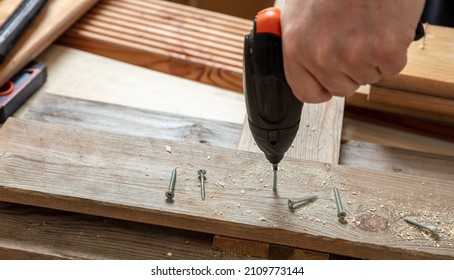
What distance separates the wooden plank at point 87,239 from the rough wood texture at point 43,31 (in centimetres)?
53

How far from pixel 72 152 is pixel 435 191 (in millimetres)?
916

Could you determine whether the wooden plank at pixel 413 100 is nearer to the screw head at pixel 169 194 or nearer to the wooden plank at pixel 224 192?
the wooden plank at pixel 224 192

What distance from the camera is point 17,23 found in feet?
7.06

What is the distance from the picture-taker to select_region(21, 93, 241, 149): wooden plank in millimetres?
1913

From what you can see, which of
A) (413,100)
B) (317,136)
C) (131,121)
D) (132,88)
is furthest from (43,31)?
(413,100)

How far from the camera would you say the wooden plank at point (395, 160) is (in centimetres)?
185

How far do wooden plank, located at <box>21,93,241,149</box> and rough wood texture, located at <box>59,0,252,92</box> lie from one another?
293 mm

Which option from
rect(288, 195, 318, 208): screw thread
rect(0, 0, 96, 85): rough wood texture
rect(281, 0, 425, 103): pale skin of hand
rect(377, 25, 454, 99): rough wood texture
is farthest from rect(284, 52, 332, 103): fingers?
rect(0, 0, 96, 85): rough wood texture

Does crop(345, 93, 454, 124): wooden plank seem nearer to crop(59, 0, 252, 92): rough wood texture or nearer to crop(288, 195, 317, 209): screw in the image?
crop(59, 0, 252, 92): rough wood texture

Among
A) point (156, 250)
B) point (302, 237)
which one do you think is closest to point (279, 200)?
point (302, 237)

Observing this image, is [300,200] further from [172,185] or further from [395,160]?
[395,160]

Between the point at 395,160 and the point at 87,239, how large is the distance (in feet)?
2.87

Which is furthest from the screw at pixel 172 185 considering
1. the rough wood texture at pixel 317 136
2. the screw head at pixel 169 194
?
the rough wood texture at pixel 317 136
